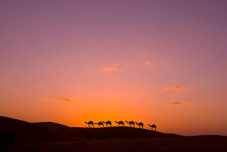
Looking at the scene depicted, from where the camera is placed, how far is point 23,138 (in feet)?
72.3

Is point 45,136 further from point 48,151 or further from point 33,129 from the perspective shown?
point 48,151

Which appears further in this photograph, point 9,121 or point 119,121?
point 119,121

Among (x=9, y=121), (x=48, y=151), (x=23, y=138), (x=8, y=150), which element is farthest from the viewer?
(x=9, y=121)

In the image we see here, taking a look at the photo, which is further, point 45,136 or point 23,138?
point 45,136

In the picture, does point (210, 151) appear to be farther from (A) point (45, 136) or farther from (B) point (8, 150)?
(A) point (45, 136)

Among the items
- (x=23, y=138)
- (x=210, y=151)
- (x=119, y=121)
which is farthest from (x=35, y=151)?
(x=119, y=121)

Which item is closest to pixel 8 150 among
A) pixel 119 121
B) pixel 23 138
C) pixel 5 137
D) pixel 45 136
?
pixel 5 137

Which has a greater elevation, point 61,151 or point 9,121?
point 9,121

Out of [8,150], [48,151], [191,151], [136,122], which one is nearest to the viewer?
[8,150]

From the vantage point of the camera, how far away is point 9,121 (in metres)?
23.9

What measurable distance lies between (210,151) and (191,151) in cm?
129

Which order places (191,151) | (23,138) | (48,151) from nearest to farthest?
(191,151) < (48,151) < (23,138)

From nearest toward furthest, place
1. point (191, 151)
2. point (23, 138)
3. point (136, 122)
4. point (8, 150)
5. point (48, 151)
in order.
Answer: point (8, 150) < point (191, 151) < point (48, 151) < point (23, 138) < point (136, 122)

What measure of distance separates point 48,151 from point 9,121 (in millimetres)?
12987
